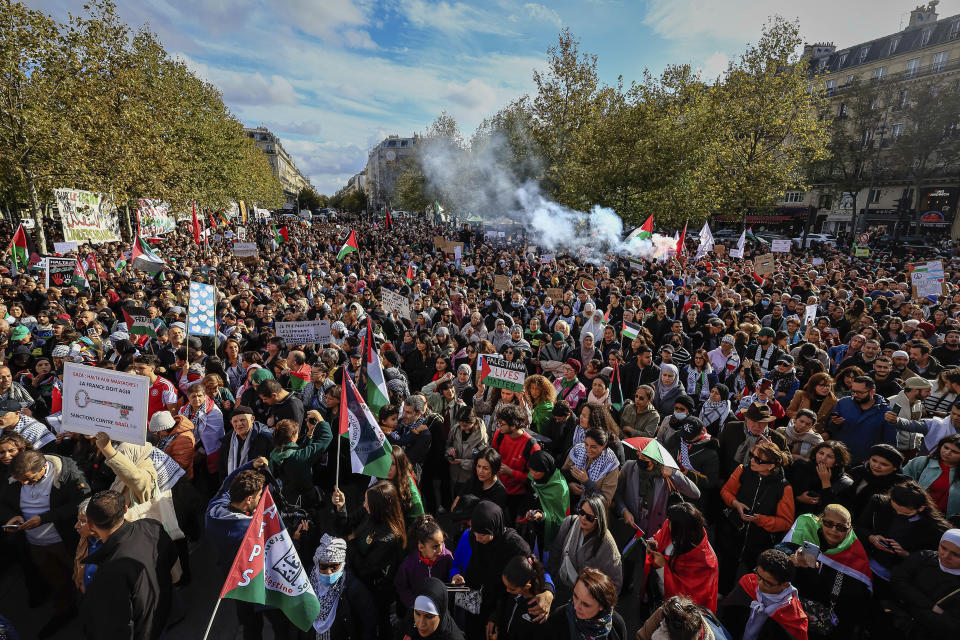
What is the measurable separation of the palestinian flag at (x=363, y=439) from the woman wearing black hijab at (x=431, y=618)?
116cm

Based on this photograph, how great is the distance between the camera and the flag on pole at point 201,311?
699 centimetres

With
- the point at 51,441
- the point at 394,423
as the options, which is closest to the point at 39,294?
the point at 51,441

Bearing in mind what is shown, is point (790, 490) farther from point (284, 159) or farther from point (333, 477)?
point (284, 159)

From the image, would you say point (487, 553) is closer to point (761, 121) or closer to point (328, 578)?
point (328, 578)

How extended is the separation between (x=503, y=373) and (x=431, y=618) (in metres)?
2.92

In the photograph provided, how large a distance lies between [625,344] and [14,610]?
911 centimetres

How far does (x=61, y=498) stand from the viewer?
399 cm

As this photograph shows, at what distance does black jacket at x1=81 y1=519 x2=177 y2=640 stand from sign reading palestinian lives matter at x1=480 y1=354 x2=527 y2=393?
10.9 ft

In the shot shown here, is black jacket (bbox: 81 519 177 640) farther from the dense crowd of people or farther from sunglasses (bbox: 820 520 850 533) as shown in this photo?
sunglasses (bbox: 820 520 850 533)

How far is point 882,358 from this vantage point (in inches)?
239

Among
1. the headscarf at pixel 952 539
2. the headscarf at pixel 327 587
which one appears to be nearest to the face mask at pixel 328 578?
the headscarf at pixel 327 587

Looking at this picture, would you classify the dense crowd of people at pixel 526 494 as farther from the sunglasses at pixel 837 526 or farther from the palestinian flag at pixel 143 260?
the palestinian flag at pixel 143 260

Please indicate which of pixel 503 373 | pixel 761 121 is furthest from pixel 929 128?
pixel 503 373

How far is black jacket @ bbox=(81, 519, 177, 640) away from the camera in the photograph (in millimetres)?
3012
